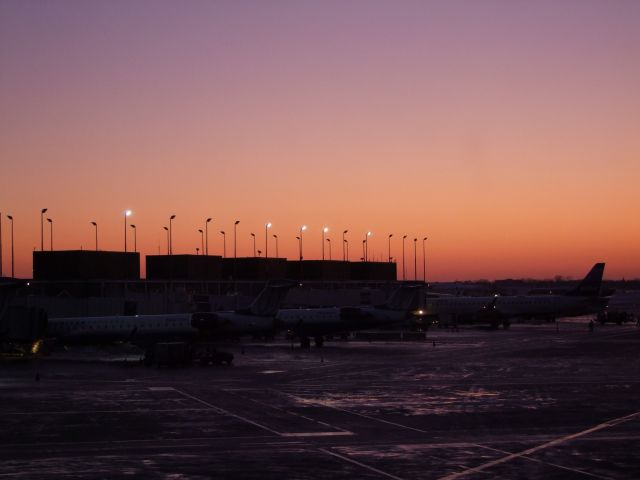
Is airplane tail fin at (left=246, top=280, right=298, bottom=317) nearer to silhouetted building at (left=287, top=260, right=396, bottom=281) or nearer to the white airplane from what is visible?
the white airplane

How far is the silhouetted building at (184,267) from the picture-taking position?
131750 millimetres

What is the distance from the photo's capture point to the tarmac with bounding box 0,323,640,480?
92.0 ft

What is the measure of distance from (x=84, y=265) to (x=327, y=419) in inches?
3359

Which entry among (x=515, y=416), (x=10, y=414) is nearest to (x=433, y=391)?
(x=515, y=416)

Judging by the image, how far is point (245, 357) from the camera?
7606cm

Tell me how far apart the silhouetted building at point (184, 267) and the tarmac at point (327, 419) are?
60.9 m

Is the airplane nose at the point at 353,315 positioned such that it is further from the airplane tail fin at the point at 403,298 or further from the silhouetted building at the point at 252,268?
the silhouetted building at the point at 252,268

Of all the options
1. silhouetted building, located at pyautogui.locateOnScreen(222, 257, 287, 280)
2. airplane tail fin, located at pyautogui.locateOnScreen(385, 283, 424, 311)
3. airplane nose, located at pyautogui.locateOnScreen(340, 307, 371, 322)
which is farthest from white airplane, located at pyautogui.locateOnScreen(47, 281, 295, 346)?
silhouetted building, located at pyautogui.locateOnScreen(222, 257, 287, 280)

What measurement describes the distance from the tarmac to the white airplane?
9.54 metres

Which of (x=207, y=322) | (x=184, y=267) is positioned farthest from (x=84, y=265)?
(x=207, y=322)

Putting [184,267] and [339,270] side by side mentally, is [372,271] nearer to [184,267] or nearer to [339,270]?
[339,270]

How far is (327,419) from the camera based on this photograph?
125ft

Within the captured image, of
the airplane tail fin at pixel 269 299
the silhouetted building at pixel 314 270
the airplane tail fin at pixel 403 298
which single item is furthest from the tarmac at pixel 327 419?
the silhouetted building at pixel 314 270

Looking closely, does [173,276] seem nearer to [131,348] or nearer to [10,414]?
[131,348]
